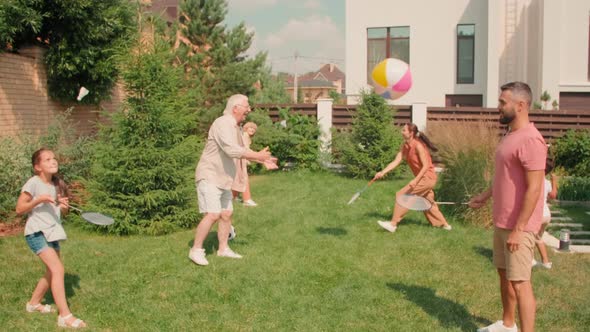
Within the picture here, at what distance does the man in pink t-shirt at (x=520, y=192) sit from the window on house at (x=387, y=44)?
2059 centimetres

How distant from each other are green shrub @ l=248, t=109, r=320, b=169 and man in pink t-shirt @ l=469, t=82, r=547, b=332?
11.2 m

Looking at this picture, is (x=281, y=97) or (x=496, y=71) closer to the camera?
(x=496, y=71)

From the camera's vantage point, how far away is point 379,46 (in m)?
25.1

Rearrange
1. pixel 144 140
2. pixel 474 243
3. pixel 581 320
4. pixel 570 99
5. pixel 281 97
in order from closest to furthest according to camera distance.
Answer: pixel 581 320
pixel 474 243
pixel 144 140
pixel 570 99
pixel 281 97

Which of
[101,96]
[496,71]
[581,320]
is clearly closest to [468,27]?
[496,71]

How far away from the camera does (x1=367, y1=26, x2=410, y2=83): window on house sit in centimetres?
2483

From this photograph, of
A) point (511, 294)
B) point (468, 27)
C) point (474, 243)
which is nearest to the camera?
point (511, 294)

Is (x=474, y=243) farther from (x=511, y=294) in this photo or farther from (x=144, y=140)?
(x=144, y=140)

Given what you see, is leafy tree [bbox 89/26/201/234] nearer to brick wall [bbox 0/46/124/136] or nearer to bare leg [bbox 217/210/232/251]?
bare leg [bbox 217/210/232/251]

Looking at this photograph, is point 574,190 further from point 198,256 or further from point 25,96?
point 25,96

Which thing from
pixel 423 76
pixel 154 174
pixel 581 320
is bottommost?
pixel 581 320

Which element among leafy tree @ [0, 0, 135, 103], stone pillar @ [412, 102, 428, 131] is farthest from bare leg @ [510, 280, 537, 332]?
stone pillar @ [412, 102, 428, 131]

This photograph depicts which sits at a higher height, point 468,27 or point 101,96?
point 468,27

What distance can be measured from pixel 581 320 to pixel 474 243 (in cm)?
280
